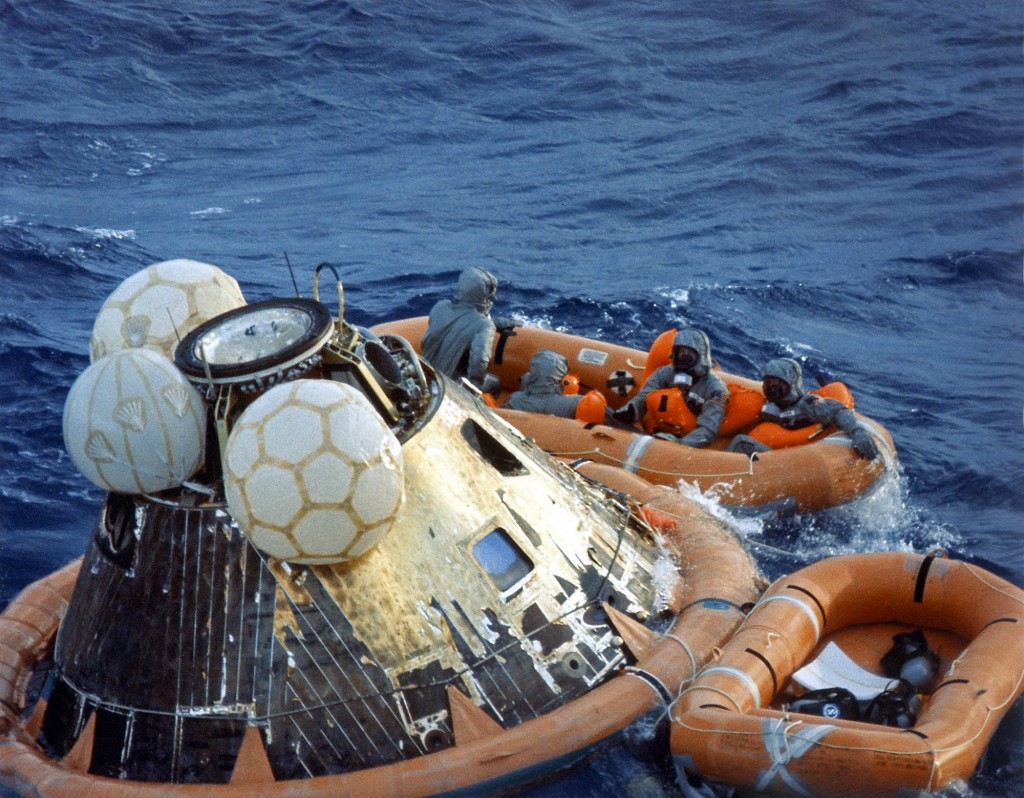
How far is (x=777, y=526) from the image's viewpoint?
9.78 m

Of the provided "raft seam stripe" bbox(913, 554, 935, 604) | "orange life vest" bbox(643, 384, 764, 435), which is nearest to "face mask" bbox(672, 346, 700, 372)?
"orange life vest" bbox(643, 384, 764, 435)

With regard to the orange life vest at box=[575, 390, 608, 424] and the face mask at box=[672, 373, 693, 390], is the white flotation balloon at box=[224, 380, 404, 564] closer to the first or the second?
the orange life vest at box=[575, 390, 608, 424]

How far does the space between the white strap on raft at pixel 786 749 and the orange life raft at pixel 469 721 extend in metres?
0.58

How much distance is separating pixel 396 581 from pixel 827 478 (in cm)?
487

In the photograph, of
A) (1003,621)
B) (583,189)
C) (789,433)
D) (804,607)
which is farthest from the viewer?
(583,189)

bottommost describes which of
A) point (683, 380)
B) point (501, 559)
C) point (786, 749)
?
point (683, 380)

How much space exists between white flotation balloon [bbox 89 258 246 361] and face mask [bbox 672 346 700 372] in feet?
16.2

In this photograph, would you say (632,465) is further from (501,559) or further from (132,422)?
(132,422)

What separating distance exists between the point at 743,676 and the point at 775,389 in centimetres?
437

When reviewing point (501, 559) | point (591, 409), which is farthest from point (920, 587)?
point (591, 409)

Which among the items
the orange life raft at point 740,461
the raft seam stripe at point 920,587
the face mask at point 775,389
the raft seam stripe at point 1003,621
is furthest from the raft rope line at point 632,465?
the raft seam stripe at point 1003,621

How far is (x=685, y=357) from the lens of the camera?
10297mm

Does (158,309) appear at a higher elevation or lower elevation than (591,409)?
higher

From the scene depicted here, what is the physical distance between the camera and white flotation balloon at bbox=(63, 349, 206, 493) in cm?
553
